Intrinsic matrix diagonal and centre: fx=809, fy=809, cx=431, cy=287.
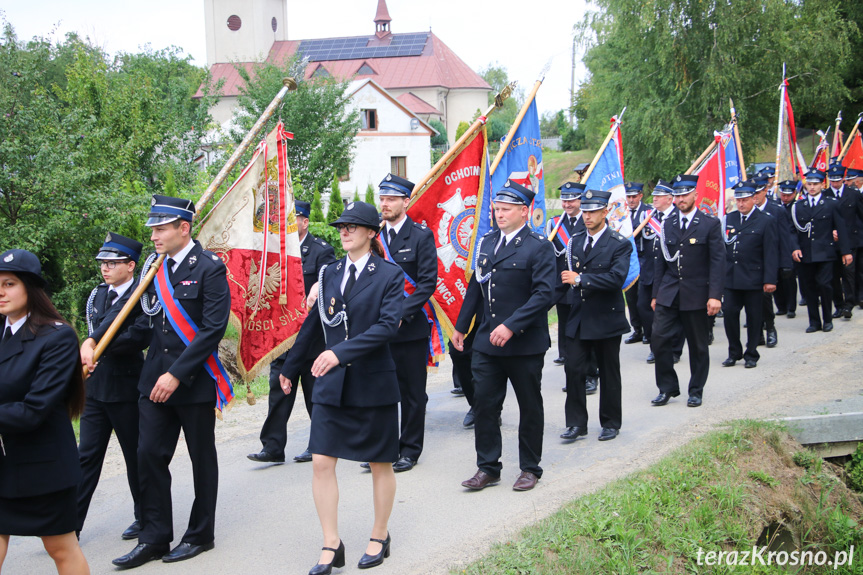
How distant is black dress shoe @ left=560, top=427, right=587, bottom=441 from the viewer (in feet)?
22.9

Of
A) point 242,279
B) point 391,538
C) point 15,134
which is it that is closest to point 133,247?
point 242,279

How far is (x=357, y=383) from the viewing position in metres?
4.52

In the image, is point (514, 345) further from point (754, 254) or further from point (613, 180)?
point (754, 254)

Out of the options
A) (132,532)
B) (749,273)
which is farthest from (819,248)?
(132,532)

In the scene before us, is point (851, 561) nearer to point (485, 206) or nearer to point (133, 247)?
point (485, 206)

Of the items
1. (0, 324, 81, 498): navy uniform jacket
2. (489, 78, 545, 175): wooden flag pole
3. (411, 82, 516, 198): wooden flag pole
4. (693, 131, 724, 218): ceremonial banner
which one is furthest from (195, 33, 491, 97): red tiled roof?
(0, 324, 81, 498): navy uniform jacket

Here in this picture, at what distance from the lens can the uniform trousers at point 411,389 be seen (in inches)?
253

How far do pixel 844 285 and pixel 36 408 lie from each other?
1200cm

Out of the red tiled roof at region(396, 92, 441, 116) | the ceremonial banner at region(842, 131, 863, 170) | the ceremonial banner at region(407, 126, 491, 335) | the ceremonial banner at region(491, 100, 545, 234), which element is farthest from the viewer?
the red tiled roof at region(396, 92, 441, 116)

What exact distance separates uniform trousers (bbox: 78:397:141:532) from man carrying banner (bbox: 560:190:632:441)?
11.7ft

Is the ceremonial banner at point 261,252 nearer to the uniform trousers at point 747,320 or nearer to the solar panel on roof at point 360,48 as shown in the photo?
the uniform trousers at point 747,320

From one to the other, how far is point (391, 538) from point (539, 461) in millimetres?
1419

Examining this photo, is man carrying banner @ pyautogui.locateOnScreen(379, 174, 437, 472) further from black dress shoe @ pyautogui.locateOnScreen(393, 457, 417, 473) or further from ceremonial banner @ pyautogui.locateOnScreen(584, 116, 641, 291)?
ceremonial banner @ pyautogui.locateOnScreen(584, 116, 641, 291)

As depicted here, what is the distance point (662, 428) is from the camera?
7277 millimetres
